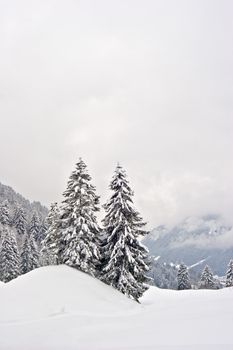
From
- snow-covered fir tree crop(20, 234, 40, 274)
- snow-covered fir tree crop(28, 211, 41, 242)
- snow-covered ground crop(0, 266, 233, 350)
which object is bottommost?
snow-covered ground crop(0, 266, 233, 350)

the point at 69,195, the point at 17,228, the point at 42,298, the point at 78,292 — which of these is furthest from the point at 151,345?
the point at 17,228

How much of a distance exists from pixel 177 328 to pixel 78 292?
37.3ft

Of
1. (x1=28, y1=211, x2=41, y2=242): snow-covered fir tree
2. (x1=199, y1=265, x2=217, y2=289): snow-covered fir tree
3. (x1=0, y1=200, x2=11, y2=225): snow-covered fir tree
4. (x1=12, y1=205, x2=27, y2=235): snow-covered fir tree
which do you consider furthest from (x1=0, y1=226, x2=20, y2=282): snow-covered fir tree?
(x1=12, y1=205, x2=27, y2=235): snow-covered fir tree

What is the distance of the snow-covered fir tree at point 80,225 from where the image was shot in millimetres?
31328

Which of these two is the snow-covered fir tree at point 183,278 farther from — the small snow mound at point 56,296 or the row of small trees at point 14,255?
the small snow mound at point 56,296

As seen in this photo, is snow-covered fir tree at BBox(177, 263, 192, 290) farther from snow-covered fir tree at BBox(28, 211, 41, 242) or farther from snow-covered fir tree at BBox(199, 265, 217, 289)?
snow-covered fir tree at BBox(28, 211, 41, 242)

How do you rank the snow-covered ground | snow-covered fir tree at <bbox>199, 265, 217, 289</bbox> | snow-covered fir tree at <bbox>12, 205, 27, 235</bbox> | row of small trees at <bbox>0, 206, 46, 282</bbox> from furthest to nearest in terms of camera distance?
snow-covered fir tree at <bbox>12, 205, 27, 235</bbox> < snow-covered fir tree at <bbox>199, 265, 217, 289</bbox> < row of small trees at <bbox>0, 206, 46, 282</bbox> < the snow-covered ground

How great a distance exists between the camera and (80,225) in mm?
32031

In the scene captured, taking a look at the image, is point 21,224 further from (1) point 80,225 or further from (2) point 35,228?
(1) point 80,225

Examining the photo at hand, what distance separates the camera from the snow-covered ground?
10.6 m

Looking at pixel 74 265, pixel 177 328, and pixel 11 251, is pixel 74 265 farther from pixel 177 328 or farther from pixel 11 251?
pixel 11 251

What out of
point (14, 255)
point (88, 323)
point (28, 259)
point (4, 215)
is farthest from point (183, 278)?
point (88, 323)

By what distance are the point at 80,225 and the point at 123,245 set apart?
3.74 metres

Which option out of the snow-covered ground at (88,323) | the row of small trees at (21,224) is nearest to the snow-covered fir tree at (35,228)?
the row of small trees at (21,224)
